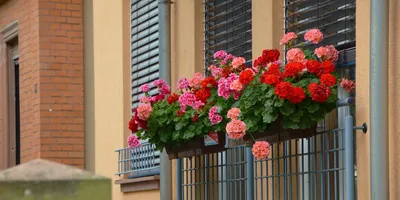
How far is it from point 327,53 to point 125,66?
4.62 m

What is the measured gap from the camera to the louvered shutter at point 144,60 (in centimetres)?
1065

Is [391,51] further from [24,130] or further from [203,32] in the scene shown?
[24,130]

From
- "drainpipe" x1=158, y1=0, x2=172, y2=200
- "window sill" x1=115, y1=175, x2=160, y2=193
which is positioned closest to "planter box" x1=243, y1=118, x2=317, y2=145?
"drainpipe" x1=158, y1=0, x2=172, y2=200

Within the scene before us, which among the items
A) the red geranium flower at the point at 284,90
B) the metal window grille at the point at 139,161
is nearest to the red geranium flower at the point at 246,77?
the red geranium flower at the point at 284,90

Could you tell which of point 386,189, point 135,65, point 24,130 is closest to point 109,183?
point 386,189

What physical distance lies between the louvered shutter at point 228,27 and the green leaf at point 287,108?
1.85 m

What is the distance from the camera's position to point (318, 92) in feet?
22.1

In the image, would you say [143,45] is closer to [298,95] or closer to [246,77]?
[246,77]

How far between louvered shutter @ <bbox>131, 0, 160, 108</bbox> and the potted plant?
249cm

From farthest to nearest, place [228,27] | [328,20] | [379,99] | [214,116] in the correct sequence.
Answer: [228,27] < [214,116] < [328,20] < [379,99]

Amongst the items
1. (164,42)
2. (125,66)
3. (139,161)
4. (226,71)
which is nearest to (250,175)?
(226,71)

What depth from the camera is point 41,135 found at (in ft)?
42.5

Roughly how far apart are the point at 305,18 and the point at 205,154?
154cm

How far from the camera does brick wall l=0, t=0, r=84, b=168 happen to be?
1300cm
